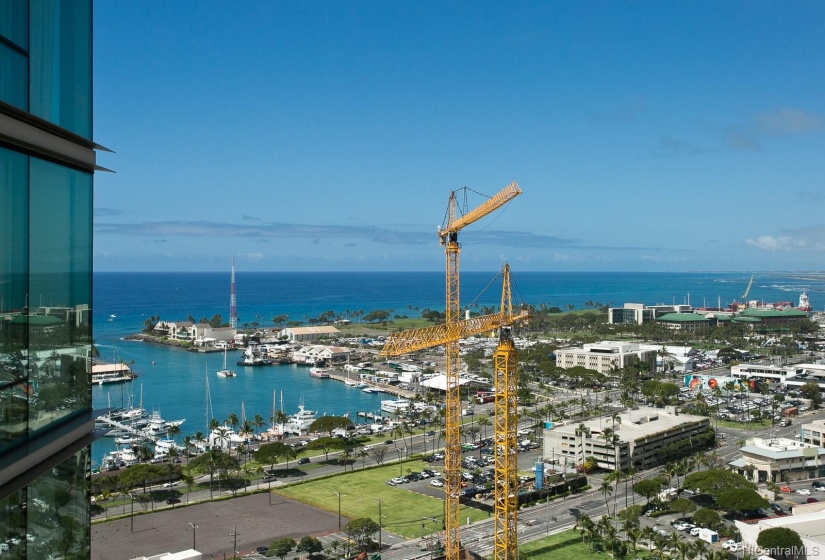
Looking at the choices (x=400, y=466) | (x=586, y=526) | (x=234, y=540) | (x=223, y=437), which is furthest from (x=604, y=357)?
(x=234, y=540)

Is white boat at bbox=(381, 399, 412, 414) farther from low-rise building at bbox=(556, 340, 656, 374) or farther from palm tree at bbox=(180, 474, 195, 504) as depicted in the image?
palm tree at bbox=(180, 474, 195, 504)

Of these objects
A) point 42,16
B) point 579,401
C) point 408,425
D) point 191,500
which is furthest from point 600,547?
point 579,401

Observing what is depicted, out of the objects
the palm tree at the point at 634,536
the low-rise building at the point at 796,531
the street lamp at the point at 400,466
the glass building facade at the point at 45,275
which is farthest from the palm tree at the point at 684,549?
the glass building facade at the point at 45,275

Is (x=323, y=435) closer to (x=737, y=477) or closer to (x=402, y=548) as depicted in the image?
(x=402, y=548)

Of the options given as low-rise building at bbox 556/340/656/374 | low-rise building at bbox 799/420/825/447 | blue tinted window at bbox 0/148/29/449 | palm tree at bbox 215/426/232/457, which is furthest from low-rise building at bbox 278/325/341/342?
blue tinted window at bbox 0/148/29/449

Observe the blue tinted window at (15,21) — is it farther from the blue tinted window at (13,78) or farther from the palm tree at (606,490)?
the palm tree at (606,490)
